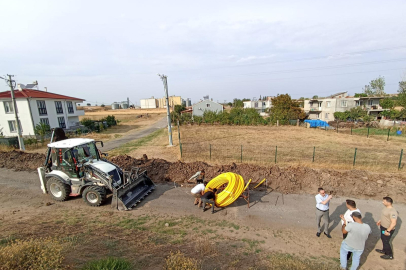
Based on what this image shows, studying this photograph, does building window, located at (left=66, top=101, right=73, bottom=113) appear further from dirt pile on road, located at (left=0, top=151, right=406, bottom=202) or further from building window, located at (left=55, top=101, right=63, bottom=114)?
dirt pile on road, located at (left=0, top=151, right=406, bottom=202)

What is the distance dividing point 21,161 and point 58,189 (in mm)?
7994

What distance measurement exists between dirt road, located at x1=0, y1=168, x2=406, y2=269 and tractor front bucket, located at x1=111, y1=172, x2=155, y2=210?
0.25 meters

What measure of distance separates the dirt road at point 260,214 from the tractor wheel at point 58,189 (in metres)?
0.30

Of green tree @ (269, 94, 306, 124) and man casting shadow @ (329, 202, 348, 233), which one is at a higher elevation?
green tree @ (269, 94, 306, 124)

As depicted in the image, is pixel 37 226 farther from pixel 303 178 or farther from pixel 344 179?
pixel 344 179

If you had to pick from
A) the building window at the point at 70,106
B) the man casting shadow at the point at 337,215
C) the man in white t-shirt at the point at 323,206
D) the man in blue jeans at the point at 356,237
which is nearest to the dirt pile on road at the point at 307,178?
the man casting shadow at the point at 337,215

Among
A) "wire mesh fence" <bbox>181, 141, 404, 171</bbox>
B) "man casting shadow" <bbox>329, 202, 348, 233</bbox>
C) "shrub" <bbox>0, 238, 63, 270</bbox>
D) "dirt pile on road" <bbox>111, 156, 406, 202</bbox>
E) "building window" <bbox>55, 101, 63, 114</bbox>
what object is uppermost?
"building window" <bbox>55, 101, 63, 114</bbox>

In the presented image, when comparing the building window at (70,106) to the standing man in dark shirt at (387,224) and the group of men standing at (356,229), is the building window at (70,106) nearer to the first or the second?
the group of men standing at (356,229)

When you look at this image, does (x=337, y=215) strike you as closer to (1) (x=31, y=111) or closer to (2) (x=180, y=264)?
(2) (x=180, y=264)

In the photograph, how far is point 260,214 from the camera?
725cm

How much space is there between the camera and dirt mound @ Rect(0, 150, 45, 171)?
508 inches

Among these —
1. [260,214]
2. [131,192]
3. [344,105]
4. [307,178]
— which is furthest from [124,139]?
[344,105]

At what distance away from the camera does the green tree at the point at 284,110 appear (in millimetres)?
39241

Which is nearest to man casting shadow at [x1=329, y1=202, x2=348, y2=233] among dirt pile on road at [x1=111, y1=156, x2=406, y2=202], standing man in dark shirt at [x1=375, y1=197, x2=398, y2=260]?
dirt pile on road at [x1=111, y1=156, x2=406, y2=202]
